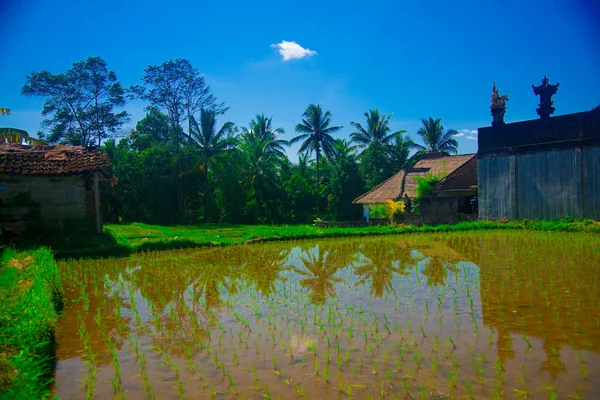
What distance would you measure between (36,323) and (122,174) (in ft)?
85.0

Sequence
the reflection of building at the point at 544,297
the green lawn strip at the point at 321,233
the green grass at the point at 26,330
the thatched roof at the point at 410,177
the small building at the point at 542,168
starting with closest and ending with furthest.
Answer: the green grass at the point at 26,330
the reflection of building at the point at 544,297
the green lawn strip at the point at 321,233
the small building at the point at 542,168
the thatched roof at the point at 410,177

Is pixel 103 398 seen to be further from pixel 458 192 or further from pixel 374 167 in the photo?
pixel 374 167

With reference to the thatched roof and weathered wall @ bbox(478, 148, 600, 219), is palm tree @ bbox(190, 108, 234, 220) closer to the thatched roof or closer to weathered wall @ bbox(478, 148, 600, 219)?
the thatched roof

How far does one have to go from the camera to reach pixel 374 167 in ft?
101

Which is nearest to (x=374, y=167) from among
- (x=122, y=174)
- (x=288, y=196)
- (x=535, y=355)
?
(x=288, y=196)

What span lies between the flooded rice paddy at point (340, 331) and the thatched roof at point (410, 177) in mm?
14325

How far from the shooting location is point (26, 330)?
13.0 feet

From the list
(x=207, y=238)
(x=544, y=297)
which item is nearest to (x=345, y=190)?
(x=207, y=238)

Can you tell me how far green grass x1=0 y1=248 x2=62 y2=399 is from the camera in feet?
10.1

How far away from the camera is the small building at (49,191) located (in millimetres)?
11914

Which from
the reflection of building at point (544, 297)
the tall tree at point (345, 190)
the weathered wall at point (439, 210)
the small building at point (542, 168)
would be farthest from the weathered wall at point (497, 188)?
the tall tree at point (345, 190)

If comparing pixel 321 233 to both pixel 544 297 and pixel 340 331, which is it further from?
pixel 340 331

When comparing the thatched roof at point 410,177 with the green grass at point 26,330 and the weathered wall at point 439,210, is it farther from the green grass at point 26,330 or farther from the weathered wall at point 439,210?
the green grass at point 26,330

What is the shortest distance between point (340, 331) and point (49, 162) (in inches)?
439
